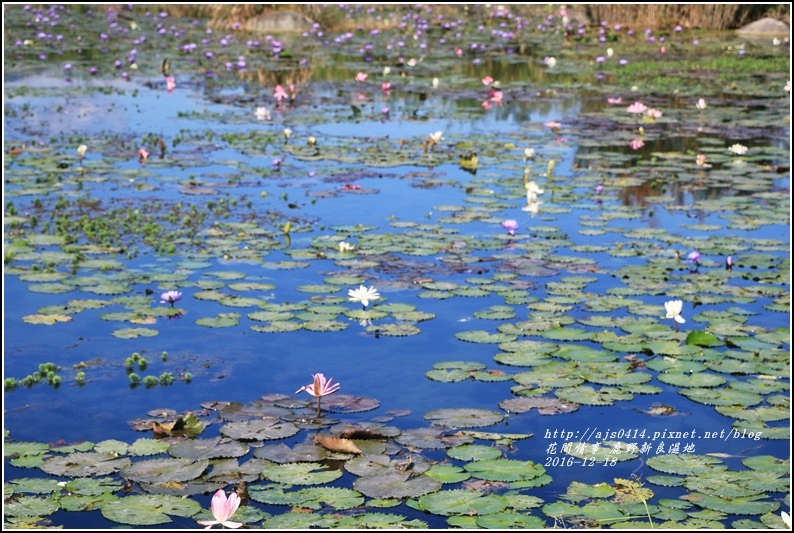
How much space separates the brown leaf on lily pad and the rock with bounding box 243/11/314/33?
16.7 metres

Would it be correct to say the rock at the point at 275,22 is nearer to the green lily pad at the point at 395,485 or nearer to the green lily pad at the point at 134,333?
the green lily pad at the point at 134,333

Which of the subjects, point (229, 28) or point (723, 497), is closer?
point (723, 497)

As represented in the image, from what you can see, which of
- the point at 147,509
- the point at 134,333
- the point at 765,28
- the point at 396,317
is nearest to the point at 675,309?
the point at 396,317

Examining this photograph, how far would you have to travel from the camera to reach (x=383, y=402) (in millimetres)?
3855

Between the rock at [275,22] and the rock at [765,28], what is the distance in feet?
28.5

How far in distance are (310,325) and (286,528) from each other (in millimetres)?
1777

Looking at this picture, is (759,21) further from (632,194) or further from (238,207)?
(238,207)

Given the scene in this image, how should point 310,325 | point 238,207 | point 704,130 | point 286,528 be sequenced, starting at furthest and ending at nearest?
point 704,130 → point 238,207 → point 310,325 → point 286,528

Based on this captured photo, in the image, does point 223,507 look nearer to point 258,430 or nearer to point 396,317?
point 258,430

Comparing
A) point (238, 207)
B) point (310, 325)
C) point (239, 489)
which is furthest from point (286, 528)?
point (238, 207)

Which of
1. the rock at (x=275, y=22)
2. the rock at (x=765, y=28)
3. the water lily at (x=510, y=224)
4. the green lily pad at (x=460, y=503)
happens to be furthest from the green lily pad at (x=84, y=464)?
the rock at (x=765, y=28)

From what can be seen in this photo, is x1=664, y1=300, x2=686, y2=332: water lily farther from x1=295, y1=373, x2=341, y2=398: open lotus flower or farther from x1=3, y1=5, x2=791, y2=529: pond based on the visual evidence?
x1=295, y1=373, x2=341, y2=398: open lotus flower

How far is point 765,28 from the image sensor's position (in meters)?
19.3

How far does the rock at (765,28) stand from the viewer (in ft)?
62.8
